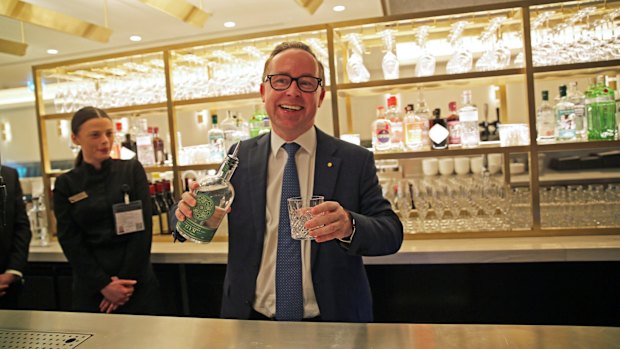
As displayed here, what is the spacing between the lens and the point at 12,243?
8.99ft

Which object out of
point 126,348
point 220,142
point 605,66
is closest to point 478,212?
point 605,66

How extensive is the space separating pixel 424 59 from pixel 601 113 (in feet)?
3.46

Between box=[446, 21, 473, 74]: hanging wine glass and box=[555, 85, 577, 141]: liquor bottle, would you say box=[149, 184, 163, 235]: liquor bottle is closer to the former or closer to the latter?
box=[446, 21, 473, 74]: hanging wine glass

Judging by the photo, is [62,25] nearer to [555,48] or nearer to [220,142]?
[220,142]

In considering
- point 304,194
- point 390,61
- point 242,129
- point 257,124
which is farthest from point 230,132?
point 304,194

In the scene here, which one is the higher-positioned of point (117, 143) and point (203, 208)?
point (117, 143)

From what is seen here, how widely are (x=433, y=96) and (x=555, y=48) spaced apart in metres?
4.13

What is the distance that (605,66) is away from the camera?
8.68 ft

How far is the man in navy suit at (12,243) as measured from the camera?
2641mm

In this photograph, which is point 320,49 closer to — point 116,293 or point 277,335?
point 116,293

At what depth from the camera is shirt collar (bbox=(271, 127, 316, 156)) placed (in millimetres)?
1774

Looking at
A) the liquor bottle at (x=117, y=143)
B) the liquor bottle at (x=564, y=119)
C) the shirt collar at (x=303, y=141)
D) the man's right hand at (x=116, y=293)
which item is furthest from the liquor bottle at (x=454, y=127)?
the liquor bottle at (x=117, y=143)

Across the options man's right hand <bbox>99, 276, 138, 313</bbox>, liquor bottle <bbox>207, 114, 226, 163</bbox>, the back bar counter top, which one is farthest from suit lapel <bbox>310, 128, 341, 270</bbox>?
liquor bottle <bbox>207, 114, 226, 163</bbox>

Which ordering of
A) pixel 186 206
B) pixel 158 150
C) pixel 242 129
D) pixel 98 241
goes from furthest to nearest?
1. pixel 158 150
2. pixel 242 129
3. pixel 98 241
4. pixel 186 206
